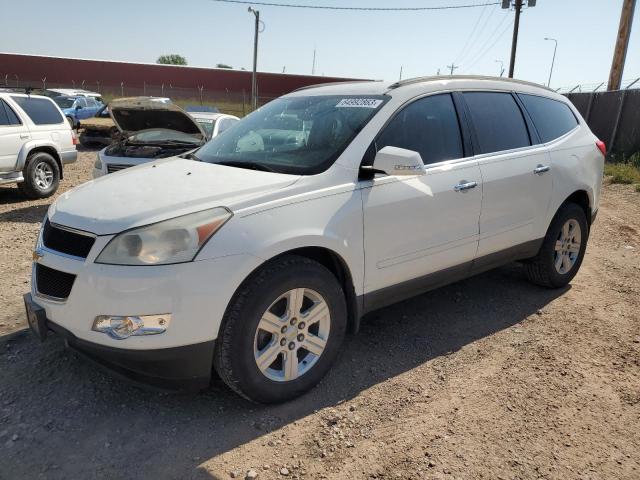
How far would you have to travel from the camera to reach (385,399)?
3102mm

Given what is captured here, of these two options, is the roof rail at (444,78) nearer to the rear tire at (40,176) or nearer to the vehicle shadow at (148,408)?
the vehicle shadow at (148,408)

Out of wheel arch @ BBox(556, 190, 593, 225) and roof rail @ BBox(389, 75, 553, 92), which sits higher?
roof rail @ BBox(389, 75, 553, 92)

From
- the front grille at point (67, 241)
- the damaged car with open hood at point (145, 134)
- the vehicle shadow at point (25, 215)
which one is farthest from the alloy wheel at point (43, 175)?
the front grille at point (67, 241)

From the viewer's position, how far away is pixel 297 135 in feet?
11.7

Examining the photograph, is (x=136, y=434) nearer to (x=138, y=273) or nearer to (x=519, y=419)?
(x=138, y=273)

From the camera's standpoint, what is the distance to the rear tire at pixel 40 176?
27.8ft

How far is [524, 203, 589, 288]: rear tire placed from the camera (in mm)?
4594

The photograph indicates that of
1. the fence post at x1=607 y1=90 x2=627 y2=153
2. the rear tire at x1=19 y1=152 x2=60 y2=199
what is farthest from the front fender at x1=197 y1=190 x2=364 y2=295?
the fence post at x1=607 y1=90 x2=627 y2=153

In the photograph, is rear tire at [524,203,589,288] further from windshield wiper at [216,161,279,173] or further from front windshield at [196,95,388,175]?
windshield wiper at [216,161,279,173]

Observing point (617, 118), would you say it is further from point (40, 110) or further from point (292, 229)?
point (292, 229)

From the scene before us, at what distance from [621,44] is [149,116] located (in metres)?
16.1

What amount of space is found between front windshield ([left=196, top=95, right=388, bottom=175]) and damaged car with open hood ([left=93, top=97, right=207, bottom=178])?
10.7 ft

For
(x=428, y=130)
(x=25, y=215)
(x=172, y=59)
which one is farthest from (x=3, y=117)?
(x=172, y=59)

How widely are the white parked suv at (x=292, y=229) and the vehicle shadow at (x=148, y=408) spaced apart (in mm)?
178
